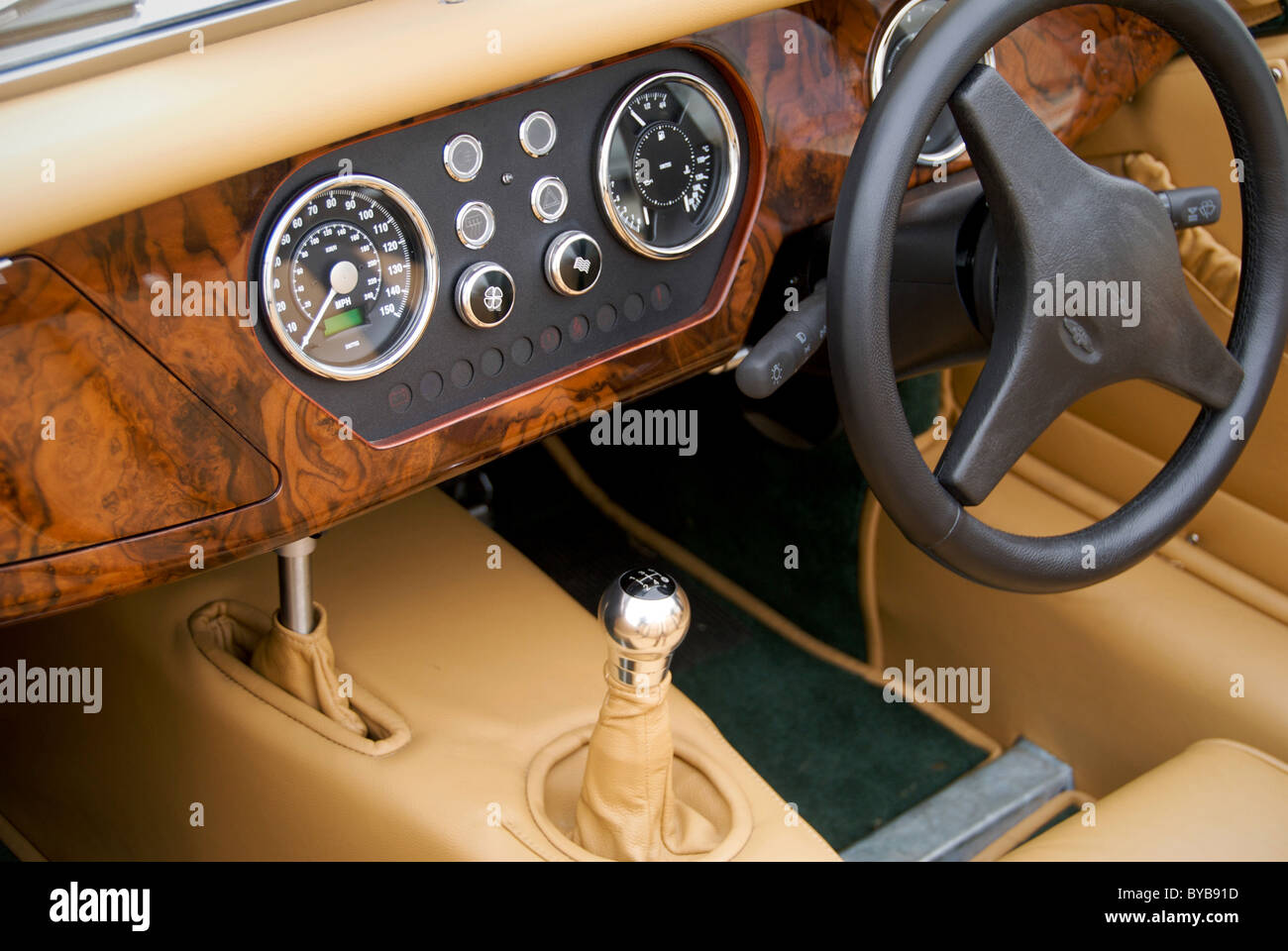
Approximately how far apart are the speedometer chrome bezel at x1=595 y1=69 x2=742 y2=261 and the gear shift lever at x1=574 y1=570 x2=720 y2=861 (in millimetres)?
370

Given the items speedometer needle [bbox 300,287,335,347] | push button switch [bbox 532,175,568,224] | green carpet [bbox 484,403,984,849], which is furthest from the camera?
green carpet [bbox 484,403,984,849]

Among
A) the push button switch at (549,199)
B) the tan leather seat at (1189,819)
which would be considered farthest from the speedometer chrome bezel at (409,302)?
the tan leather seat at (1189,819)

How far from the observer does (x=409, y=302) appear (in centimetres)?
118

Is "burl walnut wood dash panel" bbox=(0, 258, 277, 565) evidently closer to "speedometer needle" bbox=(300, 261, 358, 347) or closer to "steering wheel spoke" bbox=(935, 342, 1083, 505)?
"speedometer needle" bbox=(300, 261, 358, 347)

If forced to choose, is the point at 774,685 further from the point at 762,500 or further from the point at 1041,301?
the point at 1041,301

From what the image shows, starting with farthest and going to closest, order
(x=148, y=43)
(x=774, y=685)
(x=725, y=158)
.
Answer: (x=774, y=685)
(x=725, y=158)
(x=148, y=43)

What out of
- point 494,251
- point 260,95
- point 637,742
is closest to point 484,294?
point 494,251

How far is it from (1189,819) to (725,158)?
844 millimetres

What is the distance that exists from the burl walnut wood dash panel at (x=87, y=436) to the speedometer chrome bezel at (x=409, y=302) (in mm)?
93

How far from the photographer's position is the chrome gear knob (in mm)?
1057

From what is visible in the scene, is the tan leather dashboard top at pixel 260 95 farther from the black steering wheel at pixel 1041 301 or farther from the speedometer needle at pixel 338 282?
the black steering wheel at pixel 1041 301

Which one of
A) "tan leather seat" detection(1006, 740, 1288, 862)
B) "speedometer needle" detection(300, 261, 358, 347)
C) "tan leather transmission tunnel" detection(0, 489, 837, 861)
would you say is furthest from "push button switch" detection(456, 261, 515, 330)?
"tan leather seat" detection(1006, 740, 1288, 862)
